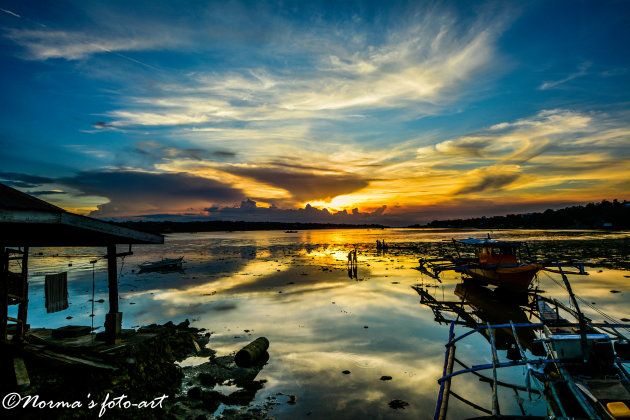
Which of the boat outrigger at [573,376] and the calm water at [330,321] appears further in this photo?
the calm water at [330,321]

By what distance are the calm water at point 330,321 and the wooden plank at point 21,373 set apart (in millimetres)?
5631

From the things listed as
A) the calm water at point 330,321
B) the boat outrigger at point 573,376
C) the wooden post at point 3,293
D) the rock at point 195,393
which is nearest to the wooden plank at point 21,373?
the wooden post at point 3,293

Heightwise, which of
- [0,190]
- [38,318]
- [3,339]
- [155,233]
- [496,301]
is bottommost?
[496,301]

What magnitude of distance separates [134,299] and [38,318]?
6109 millimetres

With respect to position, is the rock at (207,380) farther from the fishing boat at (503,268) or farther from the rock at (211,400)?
the fishing boat at (503,268)

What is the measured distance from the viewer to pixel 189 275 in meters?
35.3

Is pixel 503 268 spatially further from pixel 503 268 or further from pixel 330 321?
pixel 330 321

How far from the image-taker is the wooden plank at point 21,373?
292 inches

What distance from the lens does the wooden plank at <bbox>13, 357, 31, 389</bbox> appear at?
24.3 feet

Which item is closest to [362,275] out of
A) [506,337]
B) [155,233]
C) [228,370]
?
[506,337]

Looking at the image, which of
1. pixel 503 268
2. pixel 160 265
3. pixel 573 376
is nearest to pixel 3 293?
pixel 573 376

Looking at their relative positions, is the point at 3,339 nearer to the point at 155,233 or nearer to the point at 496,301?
the point at 155,233

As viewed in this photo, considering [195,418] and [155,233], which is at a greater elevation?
[155,233]

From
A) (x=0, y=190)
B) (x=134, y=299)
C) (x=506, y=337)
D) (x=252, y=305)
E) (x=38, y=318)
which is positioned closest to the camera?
(x=0, y=190)
